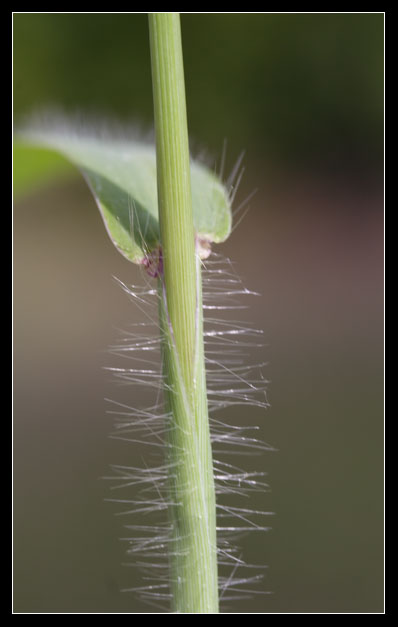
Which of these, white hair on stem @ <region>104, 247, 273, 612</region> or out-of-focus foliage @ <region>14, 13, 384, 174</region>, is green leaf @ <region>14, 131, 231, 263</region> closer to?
white hair on stem @ <region>104, 247, 273, 612</region>

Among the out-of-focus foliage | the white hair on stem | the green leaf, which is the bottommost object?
the white hair on stem

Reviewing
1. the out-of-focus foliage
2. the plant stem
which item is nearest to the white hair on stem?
the plant stem

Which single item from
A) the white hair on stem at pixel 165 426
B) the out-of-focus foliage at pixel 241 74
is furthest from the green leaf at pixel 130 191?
the out-of-focus foliage at pixel 241 74

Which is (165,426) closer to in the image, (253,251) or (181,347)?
(181,347)

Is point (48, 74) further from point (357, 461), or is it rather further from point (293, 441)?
point (357, 461)

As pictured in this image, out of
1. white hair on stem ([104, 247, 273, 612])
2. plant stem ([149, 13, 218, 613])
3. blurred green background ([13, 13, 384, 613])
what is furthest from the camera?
blurred green background ([13, 13, 384, 613])

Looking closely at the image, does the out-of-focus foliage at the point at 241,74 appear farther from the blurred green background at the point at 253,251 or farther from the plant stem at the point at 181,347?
the plant stem at the point at 181,347

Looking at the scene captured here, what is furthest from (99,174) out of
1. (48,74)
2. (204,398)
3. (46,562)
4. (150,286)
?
(48,74)
